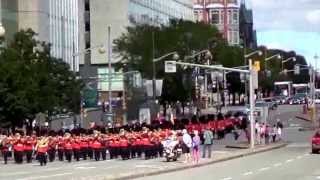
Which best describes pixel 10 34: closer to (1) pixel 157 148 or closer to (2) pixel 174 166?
(1) pixel 157 148

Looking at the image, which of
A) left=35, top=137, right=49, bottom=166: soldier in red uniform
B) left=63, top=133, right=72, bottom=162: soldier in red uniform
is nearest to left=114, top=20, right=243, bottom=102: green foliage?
left=63, top=133, right=72, bottom=162: soldier in red uniform

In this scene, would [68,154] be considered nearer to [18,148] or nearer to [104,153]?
[104,153]

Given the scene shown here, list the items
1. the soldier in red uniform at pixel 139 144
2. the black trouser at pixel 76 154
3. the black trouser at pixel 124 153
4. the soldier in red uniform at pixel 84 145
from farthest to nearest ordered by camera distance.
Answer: the black trouser at pixel 76 154
the soldier in red uniform at pixel 84 145
the black trouser at pixel 124 153
the soldier in red uniform at pixel 139 144

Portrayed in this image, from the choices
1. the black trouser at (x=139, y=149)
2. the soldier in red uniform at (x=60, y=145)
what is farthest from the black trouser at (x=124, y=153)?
the soldier in red uniform at (x=60, y=145)

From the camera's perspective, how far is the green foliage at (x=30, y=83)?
196ft

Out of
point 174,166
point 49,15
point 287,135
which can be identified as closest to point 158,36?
point 49,15

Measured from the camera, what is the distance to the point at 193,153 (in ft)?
133

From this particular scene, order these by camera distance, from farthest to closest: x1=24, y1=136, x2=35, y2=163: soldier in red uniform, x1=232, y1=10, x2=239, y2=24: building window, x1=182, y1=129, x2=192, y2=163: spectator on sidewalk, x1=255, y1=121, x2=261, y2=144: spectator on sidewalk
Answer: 1. x1=232, y1=10, x2=239, y2=24: building window
2. x1=255, y1=121, x2=261, y2=144: spectator on sidewalk
3. x1=24, y1=136, x2=35, y2=163: soldier in red uniform
4. x1=182, y1=129, x2=192, y2=163: spectator on sidewalk

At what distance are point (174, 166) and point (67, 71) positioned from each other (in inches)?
1422

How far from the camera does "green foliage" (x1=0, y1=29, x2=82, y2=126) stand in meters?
59.9

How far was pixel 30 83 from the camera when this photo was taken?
201 ft

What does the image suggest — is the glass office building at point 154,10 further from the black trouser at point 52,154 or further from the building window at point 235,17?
the black trouser at point 52,154

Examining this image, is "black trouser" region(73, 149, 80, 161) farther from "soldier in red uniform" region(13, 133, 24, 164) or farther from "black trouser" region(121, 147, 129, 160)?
"soldier in red uniform" region(13, 133, 24, 164)

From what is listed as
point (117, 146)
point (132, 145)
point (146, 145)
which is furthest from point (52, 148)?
point (146, 145)
